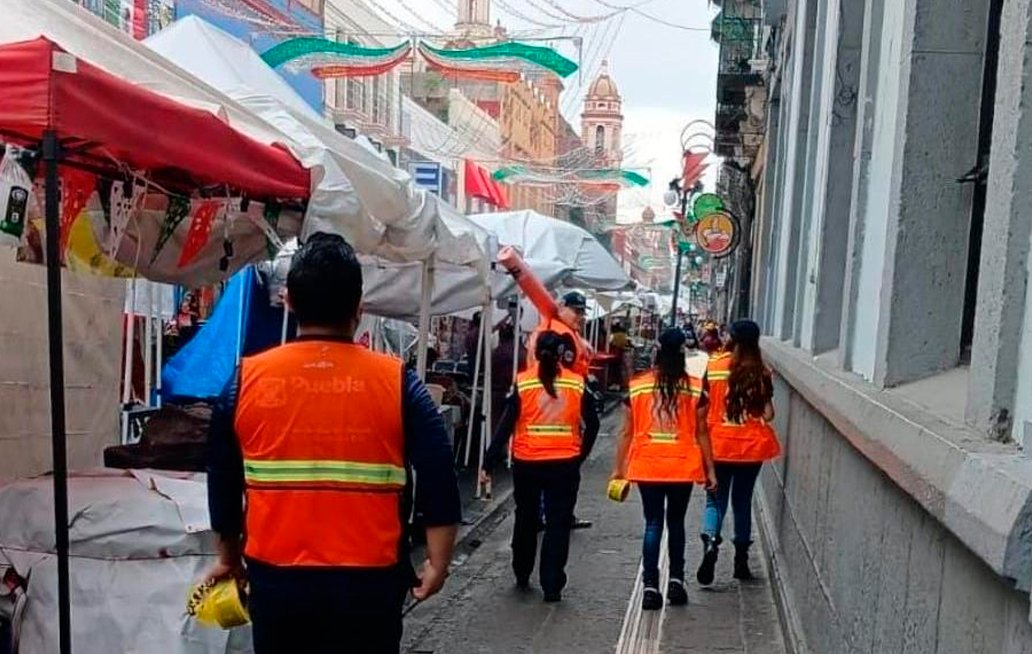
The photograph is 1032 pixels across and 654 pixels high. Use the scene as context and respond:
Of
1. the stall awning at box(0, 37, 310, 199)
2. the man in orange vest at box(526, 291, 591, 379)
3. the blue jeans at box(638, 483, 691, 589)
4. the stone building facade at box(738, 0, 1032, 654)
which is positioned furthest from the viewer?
the man in orange vest at box(526, 291, 591, 379)

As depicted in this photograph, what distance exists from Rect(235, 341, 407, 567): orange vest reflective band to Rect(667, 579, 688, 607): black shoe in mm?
4844

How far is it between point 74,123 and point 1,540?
214cm

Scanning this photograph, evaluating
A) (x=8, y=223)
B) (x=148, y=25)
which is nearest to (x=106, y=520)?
(x=8, y=223)

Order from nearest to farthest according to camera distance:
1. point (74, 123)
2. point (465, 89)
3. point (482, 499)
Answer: point (74, 123), point (482, 499), point (465, 89)

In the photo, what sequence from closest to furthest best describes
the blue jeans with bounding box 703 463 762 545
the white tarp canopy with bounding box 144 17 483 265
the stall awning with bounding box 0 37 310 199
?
the stall awning with bounding box 0 37 310 199 → the white tarp canopy with bounding box 144 17 483 265 → the blue jeans with bounding box 703 463 762 545

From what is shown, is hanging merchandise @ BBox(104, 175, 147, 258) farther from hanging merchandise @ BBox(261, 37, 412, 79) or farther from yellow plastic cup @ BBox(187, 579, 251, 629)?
hanging merchandise @ BBox(261, 37, 412, 79)

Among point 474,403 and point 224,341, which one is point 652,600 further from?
point 474,403

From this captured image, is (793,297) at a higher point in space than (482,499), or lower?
higher

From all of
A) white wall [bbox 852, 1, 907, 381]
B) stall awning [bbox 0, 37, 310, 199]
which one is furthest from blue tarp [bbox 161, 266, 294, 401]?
white wall [bbox 852, 1, 907, 381]

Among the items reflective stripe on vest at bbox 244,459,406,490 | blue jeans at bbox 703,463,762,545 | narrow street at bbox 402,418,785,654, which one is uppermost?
reflective stripe on vest at bbox 244,459,406,490

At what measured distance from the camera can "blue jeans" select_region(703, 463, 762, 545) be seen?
8.75 meters

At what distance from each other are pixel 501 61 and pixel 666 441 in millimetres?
9509

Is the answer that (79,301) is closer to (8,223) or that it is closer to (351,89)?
(8,223)

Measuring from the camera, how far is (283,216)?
21.8ft
